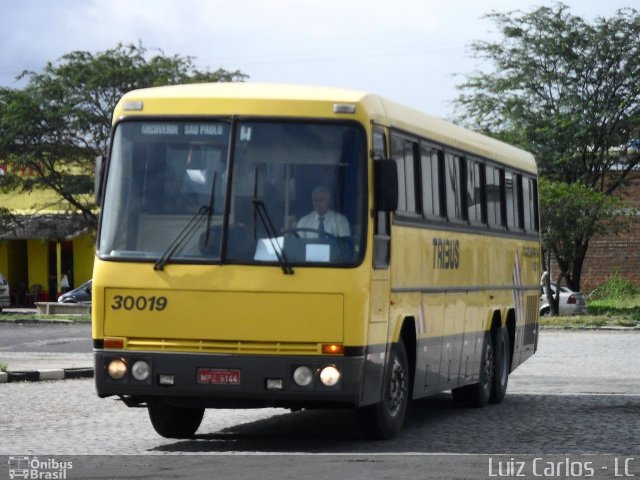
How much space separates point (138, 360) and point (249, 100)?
2337 millimetres

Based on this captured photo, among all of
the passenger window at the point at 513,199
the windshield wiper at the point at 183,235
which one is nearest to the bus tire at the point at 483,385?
the passenger window at the point at 513,199

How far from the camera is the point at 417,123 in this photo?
1508cm

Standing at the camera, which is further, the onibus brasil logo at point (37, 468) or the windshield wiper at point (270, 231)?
the windshield wiper at point (270, 231)

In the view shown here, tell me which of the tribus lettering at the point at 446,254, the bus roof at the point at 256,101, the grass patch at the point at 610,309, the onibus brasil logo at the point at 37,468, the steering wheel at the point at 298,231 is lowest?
the onibus brasil logo at the point at 37,468

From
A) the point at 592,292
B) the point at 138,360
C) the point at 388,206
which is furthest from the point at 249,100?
the point at 592,292

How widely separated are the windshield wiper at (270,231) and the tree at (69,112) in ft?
140

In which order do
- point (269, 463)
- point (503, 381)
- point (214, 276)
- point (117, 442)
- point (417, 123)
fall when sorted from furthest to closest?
point (503, 381) < point (417, 123) < point (117, 442) < point (214, 276) < point (269, 463)

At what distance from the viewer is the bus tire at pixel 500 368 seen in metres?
19.0

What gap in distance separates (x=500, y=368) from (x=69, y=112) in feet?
124

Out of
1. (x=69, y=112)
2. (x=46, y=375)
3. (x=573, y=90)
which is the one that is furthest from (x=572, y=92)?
(x=46, y=375)

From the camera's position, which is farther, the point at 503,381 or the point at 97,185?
the point at 503,381

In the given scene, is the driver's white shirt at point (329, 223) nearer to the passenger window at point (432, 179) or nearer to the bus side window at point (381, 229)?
the bus side window at point (381, 229)

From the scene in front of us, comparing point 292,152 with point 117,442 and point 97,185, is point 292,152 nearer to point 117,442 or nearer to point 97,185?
point 97,185

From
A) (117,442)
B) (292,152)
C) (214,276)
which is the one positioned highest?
(292,152)
